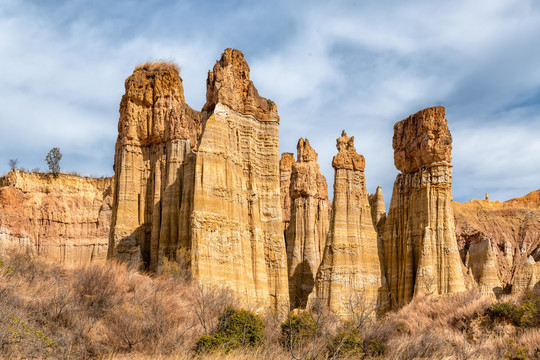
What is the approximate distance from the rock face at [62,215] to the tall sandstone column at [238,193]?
2134 centimetres

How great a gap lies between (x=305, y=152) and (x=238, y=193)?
27.4 m

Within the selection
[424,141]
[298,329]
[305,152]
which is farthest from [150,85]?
[298,329]

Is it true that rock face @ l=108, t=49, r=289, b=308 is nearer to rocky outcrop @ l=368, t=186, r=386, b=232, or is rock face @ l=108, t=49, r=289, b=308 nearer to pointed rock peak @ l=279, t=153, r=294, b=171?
rocky outcrop @ l=368, t=186, r=386, b=232

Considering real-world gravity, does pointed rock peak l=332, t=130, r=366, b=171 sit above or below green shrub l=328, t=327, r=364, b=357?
above

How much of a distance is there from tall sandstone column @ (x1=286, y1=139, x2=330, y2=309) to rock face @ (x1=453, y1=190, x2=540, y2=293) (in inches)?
558

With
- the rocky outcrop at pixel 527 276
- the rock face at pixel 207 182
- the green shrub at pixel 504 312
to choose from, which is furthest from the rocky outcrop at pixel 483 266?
the green shrub at pixel 504 312

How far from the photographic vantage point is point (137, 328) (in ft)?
62.5

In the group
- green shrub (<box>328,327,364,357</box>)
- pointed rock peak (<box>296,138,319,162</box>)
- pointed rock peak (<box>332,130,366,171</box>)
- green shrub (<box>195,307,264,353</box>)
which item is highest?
pointed rock peak (<box>296,138,319,162</box>)

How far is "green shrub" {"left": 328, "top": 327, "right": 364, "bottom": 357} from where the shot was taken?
64.5 ft

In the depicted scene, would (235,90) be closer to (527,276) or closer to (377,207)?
(377,207)

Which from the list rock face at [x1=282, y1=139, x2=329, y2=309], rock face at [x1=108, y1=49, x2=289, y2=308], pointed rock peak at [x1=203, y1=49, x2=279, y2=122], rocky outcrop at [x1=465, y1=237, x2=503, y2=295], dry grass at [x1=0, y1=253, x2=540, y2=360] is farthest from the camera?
rock face at [x1=282, y1=139, x2=329, y2=309]

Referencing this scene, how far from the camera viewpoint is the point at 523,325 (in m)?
26.5

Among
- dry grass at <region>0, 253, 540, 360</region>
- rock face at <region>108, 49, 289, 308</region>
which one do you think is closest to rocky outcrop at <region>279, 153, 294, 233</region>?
rock face at <region>108, 49, 289, 308</region>

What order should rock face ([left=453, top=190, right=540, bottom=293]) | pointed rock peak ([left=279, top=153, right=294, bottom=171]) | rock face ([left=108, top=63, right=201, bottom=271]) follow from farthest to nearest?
pointed rock peak ([left=279, top=153, right=294, bottom=171]) → rock face ([left=453, top=190, right=540, bottom=293]) → rock face ([left=108, top=63, right=201, bottom=271])
